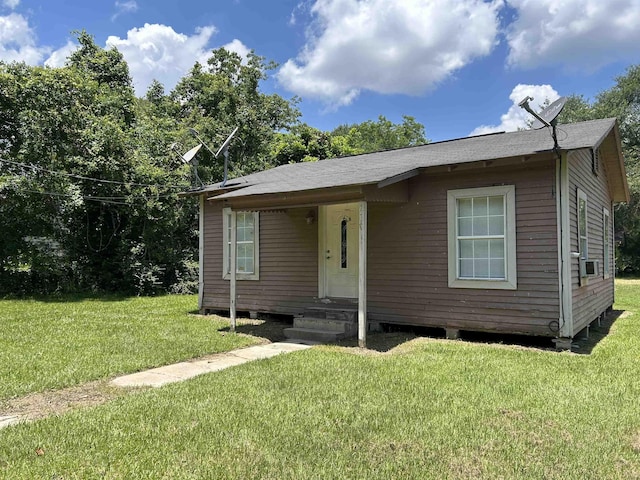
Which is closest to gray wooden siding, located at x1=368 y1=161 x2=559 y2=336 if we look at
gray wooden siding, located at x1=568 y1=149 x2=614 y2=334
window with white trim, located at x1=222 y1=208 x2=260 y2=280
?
gray wooden siding, located at x1=568 y1=149 x2=614 y2=334

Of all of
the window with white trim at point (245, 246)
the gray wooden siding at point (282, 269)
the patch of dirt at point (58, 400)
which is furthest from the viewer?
the window with white trim at point (245, 246)

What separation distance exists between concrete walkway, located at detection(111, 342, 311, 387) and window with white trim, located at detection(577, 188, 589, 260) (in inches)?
183

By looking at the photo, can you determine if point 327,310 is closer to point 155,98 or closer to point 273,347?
point 273,347

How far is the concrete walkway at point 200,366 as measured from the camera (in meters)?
4.95

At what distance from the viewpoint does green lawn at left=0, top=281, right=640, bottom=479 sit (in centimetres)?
285

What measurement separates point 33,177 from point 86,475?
40.5 feet

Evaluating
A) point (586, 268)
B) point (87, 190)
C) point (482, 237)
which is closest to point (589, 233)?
point (586, 268)

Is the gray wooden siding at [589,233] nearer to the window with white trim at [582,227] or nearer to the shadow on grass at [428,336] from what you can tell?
the window with white trim at [582,227]

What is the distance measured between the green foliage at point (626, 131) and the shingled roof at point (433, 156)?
61.0ft

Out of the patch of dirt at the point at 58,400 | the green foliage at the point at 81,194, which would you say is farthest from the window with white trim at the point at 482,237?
the green foliage at the point at 81,194

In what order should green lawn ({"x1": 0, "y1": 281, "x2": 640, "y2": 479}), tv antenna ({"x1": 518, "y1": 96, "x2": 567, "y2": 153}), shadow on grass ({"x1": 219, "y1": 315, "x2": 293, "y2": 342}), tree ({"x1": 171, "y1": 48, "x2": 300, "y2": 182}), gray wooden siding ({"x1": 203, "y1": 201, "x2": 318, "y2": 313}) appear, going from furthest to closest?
tree ({"x1": 171, "y1": 48, "x2": 300, "y2": 182}) < gray wooden siding ({"x1": 203, "y1": 201, "x2": 318, "y2": 313}) < shadow on grass ({"x1": 219, "y1": 315, "x2": 293, "y2": 342}) < tv antenna ({"x1": 518, "y1": 96, "x2": 567, "y2": 153}) < green lawn ({"x1": 0, "y1": 281, "x2": 640, "y2": 479})

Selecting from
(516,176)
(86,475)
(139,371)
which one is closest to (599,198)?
(516,176)

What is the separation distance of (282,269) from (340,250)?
1313 mm

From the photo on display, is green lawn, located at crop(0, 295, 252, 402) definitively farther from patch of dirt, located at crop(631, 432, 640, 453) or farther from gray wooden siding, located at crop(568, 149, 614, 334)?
gray wooden siding, located at crop(568, 149, 614, 334)
